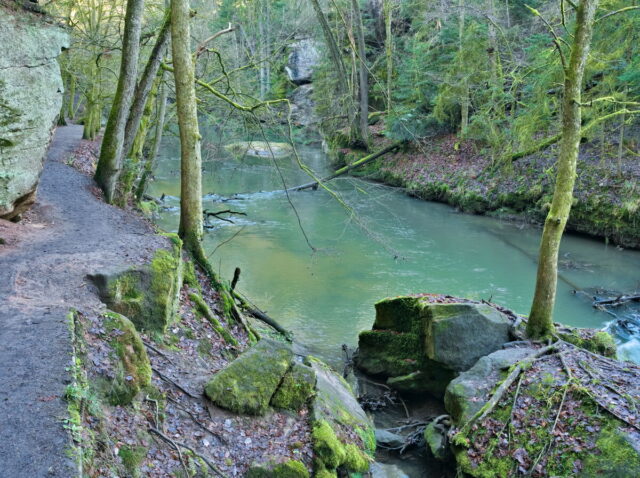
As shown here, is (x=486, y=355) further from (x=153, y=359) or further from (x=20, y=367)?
(x=20, y=367)

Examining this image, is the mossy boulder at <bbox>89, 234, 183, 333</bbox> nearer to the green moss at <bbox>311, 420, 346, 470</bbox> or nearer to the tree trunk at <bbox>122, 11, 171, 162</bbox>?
the green moss at <bbox>311, 420, 346, 470</bbox>

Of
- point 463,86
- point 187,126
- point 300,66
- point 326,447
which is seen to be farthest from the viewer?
point 300,66

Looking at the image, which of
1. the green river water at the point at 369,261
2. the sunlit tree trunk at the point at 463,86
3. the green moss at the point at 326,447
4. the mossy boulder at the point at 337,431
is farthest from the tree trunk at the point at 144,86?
the sunlit tree trunk at the point at 463,86

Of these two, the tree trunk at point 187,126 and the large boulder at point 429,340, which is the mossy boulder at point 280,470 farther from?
the tree trunk at point 187,126

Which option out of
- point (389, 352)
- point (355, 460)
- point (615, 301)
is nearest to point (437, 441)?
point (355, 460)

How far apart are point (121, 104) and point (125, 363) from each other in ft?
27.5

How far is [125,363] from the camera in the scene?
17.0ft

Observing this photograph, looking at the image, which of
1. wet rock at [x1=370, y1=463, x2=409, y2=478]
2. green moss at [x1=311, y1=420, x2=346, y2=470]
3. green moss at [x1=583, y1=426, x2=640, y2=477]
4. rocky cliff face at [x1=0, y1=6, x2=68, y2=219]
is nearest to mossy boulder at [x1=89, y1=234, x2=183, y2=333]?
green moss at [x1=311, y1=420, x2=346, y2=470]

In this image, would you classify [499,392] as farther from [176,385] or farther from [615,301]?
[615,301]

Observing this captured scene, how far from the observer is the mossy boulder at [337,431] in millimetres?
5891

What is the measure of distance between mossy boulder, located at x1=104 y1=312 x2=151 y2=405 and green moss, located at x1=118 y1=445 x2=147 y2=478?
58cm

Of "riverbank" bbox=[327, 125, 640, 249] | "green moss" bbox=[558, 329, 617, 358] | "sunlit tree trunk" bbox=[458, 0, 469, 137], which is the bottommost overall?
"green moss" bbox=[558, 329, 617, 358]

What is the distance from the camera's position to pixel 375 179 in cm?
3089

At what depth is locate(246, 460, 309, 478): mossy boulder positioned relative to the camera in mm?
5141
